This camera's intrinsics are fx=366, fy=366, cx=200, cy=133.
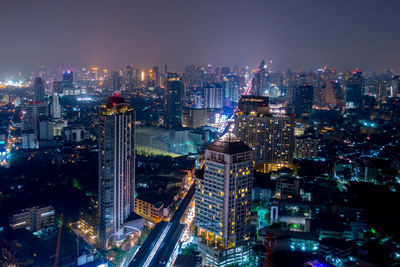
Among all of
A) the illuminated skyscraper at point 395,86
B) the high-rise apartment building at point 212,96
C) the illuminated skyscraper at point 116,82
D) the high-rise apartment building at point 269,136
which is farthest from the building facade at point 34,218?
the illuminated skyscraper at point 395,86

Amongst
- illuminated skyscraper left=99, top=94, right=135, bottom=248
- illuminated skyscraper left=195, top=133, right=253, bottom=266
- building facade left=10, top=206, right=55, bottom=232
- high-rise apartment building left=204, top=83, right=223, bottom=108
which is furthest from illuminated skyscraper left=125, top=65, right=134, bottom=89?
illuminated skyscraper left=195, top=133, right=253, bottom=266

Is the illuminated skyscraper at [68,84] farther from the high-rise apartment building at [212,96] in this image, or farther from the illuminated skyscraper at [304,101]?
the illuminated skyscraper at [304,101]

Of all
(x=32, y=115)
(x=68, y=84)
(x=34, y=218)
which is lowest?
(x=34, y=218)

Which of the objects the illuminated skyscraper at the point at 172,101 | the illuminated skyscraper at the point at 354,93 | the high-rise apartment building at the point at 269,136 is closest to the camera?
the high-rise apartment building at the point at 269,136

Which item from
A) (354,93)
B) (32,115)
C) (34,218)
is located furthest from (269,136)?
(354,93)

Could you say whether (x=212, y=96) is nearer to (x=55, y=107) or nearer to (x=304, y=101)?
(x=304, y=101)

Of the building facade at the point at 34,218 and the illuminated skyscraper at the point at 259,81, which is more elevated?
the illuminated skyscraper at the point at 259,81

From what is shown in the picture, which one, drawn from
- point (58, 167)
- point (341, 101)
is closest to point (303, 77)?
point (341, 101)
